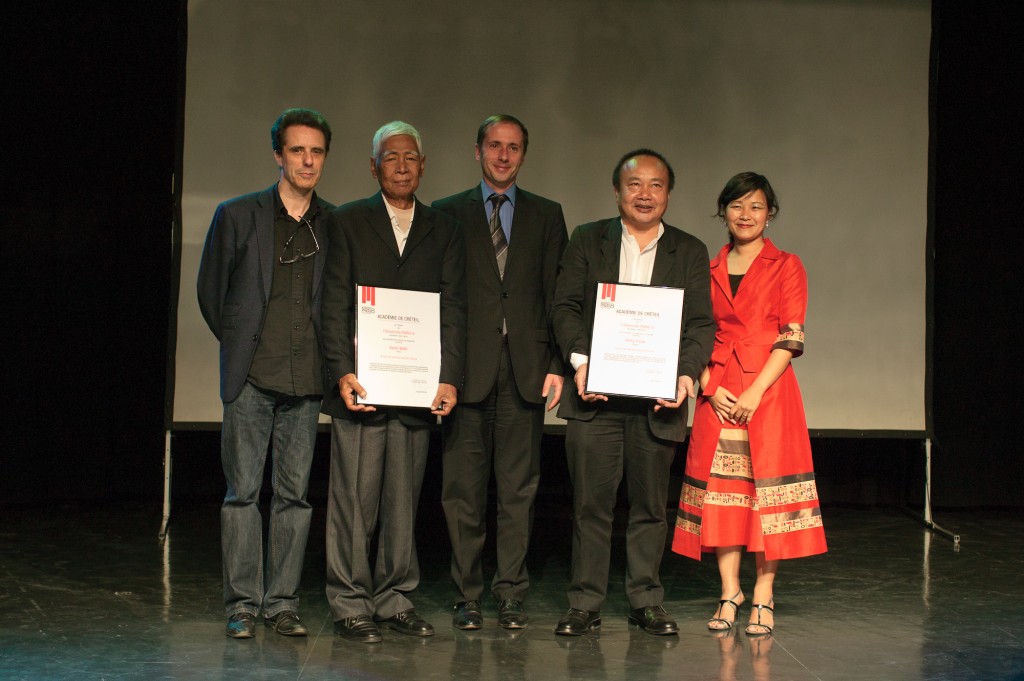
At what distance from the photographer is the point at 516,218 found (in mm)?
3502

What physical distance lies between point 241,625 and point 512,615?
86cm

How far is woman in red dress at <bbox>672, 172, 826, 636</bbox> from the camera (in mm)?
3377

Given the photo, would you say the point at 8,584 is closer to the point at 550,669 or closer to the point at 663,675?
the point at 550,669

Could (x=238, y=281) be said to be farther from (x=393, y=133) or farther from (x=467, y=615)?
(x=467, y=615)

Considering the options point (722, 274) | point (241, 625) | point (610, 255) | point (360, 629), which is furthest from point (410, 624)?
point (722, 274)

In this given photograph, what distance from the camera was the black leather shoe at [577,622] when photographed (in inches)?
131

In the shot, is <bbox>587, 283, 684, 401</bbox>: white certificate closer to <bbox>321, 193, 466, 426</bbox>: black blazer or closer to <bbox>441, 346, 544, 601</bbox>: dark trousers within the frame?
<bbox>441, 346, 544, 601</bbox>: dark trousers

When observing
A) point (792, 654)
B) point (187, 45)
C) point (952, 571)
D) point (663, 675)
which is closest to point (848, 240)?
point (952, 571)

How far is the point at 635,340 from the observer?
3262 mm

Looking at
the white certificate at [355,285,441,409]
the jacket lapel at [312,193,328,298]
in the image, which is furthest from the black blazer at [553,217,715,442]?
the jacket lapel at [312,193,328,298]

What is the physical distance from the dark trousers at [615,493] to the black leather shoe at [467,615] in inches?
12.1

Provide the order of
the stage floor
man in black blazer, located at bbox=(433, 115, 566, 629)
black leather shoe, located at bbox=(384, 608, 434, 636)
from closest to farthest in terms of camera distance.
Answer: the stage floor
black leather shoe, located at bbox=(384, 608, 434, 636)
man in black blazer, located at bbox=(433, 115, 566, 629)

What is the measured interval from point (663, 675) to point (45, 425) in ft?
11.9

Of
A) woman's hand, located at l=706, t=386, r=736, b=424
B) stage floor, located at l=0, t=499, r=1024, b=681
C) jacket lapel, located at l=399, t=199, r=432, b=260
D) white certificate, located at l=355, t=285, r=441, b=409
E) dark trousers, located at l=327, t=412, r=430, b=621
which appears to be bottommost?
stage floor, located at l=0, t=499, r=1024, b=681
